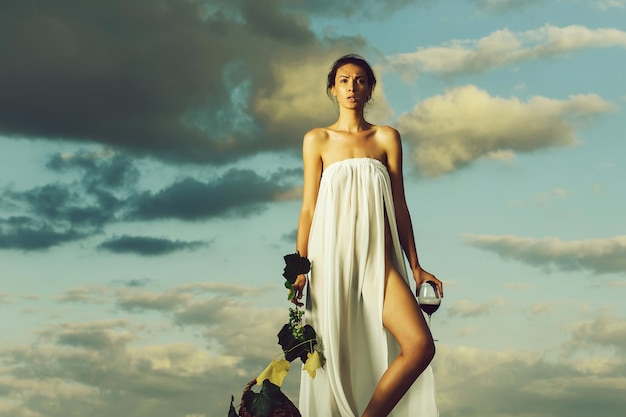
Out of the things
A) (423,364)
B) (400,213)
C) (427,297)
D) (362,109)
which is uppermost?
(362,109)

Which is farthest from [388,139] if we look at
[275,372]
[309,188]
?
[275,372]

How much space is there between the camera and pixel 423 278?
674 centimetres

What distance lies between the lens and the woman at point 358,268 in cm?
652

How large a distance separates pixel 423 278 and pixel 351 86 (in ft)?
4.12

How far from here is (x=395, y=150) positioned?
22.4ft

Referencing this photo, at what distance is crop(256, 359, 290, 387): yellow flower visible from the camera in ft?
21.5

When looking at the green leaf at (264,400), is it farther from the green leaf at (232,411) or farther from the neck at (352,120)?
the neck at (352,120)

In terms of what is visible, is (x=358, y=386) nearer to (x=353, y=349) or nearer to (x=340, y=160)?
(x=353, y=349)

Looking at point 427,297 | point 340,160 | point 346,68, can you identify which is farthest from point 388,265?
point 346,68

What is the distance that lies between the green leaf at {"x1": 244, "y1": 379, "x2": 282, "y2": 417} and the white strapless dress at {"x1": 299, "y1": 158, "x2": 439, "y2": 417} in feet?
1.15

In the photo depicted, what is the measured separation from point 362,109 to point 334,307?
49.5 inches

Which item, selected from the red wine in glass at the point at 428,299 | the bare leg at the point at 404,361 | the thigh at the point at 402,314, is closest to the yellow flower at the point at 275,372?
the bare leg at the point at 404,361

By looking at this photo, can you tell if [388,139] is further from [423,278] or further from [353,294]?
[353,294]

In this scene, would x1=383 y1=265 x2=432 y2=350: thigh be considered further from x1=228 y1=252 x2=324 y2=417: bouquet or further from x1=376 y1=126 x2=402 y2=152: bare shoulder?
x1=376 y1=126 x2=402 y2=152: bare shoulder
